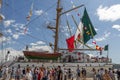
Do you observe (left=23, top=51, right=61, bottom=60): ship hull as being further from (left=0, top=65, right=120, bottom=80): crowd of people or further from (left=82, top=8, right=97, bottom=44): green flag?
(left=82, top=8, right=97, bottom=44): green flag

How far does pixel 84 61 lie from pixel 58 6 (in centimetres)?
1246

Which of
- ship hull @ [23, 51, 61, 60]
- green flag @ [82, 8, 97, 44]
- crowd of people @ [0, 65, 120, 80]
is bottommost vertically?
crowd of people @ [0, 65, 120, 80]

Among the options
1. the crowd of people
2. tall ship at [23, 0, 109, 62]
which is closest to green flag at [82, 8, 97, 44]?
tall ship at [23, 0, 109, 62]

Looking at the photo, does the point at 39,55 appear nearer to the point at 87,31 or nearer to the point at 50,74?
the point at 50,74

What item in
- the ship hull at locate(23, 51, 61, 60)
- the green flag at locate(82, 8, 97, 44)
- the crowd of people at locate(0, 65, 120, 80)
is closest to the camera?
the crowd of people at locate(0, 65, 120, 80)

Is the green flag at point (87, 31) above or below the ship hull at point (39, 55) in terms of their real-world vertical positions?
above

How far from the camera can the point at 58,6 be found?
4741 centimetres

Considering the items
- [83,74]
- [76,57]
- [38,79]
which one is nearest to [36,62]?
[76,57]

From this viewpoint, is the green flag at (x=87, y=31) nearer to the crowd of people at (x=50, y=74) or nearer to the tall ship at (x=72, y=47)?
the tall ship at (x=72, y=47)

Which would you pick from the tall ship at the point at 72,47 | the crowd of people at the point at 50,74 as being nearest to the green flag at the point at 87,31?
the tall ship at the point at 72,47

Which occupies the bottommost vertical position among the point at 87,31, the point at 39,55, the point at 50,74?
the point at 50,74

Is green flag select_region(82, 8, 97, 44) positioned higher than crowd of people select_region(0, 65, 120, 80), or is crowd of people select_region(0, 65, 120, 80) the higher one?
green flag select_region(82, 8, 97, 44)

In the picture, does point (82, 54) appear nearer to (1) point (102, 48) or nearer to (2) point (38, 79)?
(1) point (102, 48)

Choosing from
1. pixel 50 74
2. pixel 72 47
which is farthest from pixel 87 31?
pixel 50 74
